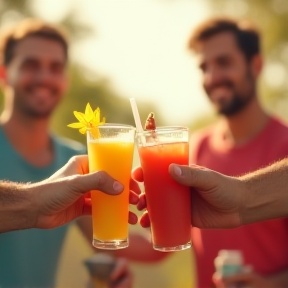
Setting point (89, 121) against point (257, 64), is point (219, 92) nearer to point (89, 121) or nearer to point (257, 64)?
point (257, 64)

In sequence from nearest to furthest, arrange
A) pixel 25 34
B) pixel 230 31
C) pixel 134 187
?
pixel 134 187
pixel 25 34
pixel 230 31

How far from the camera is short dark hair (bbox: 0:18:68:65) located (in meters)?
5.37

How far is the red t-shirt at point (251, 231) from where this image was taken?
465 cm

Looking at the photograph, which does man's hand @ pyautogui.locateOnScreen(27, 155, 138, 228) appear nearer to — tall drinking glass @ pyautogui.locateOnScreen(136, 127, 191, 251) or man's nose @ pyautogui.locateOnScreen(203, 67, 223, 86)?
tall drinking glass @ pyautogui.locateOnScreen(136, 127, 191, 251)

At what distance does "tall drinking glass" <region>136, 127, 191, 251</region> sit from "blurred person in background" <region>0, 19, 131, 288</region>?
3.72 feet

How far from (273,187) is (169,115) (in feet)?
62.3

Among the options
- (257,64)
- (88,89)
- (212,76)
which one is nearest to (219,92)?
(212,76)

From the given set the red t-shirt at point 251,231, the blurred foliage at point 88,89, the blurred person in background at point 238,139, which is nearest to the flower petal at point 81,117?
the blurred person in background at point 238,139

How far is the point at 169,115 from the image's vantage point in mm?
21859

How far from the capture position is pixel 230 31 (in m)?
5.73

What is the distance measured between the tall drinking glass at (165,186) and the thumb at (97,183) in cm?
16

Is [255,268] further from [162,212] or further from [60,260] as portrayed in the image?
[162,212]

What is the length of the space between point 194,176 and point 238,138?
8.47ft

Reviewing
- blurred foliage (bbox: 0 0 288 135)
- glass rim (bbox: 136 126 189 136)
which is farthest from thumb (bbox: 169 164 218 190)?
blurred foliage (bbox: 0 0 288 135)
